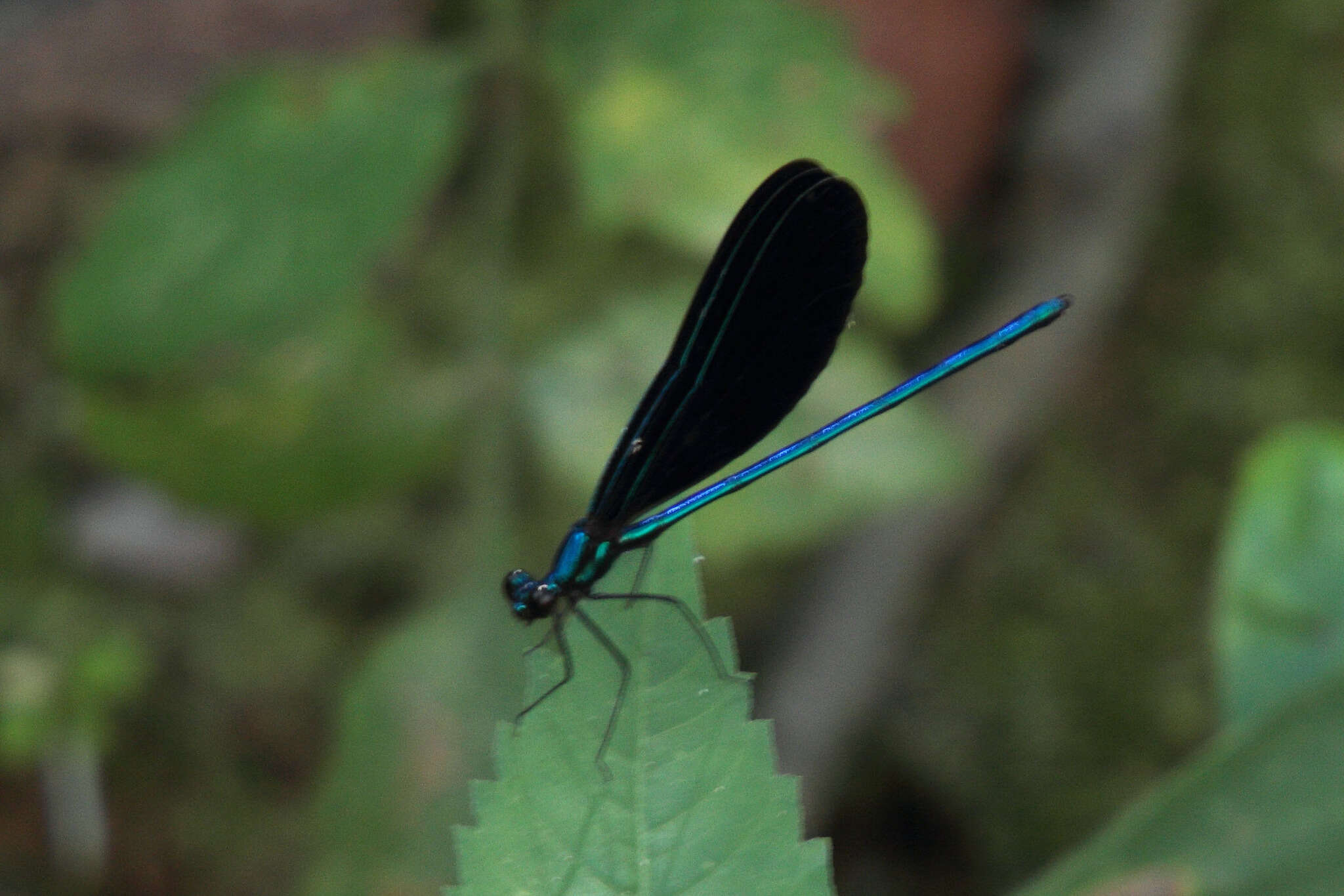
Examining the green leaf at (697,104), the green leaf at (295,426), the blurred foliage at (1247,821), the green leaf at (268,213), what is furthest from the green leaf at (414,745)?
the blurred foliage at (1247,821)

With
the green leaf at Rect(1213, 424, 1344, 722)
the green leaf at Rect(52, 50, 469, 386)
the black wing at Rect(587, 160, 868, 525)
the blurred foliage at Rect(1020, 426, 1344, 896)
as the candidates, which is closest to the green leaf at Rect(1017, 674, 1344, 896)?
the blurred foliage at Rect(1020, 426, 1344, 896)

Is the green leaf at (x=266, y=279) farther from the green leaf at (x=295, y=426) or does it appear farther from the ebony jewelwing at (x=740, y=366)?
the ebony jewelwing at (x=740, y=366)

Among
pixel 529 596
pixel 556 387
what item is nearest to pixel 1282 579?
pixel 529 596

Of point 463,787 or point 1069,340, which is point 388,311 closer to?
point 463,787

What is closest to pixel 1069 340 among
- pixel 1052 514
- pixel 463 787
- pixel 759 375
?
pixel 1052 514

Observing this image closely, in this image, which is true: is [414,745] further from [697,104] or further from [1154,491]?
[1154,491]
